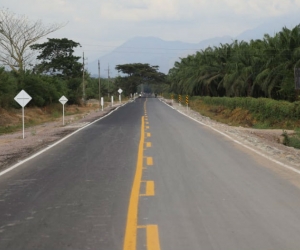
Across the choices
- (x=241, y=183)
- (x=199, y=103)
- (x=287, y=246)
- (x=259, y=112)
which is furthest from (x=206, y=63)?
(x=287, y=246)

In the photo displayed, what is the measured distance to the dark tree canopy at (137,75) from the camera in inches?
4877

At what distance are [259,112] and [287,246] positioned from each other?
29.7 meters

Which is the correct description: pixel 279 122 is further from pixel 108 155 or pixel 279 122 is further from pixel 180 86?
pixel 180 86

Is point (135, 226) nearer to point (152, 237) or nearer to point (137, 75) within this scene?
point (152, 237)

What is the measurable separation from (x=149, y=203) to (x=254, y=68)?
127 ft

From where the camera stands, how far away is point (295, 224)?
6.59 m

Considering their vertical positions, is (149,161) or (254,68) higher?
(254,68)

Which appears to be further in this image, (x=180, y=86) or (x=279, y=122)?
(x=180, y=86)

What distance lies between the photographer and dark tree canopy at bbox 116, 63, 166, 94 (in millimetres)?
123875

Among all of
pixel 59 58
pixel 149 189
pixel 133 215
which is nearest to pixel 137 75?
pixel 59 58

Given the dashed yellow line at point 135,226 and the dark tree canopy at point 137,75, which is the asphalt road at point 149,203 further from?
the dark tree canopy at point 137,75

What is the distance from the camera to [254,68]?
44688 millimetres

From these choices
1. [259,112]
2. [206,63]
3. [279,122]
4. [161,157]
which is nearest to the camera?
[161,157]

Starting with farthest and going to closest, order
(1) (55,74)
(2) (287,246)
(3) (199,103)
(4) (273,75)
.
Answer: (1) (55,74)
(3) (199,103)
(4) (273,75)
(2) (287,246)
